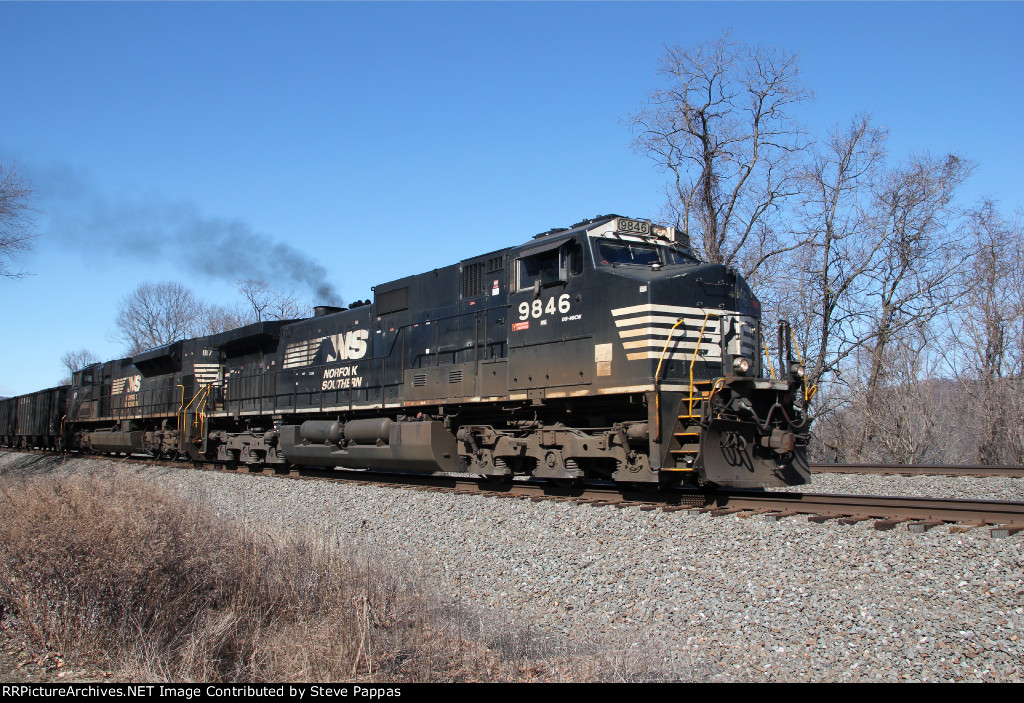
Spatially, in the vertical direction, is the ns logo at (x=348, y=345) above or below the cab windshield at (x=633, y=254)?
below

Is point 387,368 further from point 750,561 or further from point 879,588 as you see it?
point 879,588

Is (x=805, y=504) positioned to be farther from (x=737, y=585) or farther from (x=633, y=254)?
(x=633, y=254)

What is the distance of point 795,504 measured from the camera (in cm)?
860

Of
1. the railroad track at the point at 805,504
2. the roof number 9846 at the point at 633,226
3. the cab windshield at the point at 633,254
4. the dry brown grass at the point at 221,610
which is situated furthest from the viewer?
the roof number 9846 at the point at 633,226

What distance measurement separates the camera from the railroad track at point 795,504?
23.7ft

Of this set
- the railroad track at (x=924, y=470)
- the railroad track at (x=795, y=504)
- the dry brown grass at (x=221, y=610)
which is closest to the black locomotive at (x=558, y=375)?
the railroad track at (x=795, y=504)

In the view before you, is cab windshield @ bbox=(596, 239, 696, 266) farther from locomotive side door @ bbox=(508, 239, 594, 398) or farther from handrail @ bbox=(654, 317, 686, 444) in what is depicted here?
handrail @ bbox=(654, 317, 686, 444)

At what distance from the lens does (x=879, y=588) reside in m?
5.86

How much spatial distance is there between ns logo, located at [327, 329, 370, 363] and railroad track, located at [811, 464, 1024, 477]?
9081mm

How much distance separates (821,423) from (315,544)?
19790 millimetres

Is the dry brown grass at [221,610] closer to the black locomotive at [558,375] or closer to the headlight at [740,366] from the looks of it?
the black locomotive at [558,375]

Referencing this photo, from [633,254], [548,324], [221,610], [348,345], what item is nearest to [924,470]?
[633,254]

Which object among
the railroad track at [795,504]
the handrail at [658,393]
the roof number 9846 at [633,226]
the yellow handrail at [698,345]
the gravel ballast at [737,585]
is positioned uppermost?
the roof number 9846 at [633,226]

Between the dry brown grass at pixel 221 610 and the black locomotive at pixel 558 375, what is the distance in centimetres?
404
